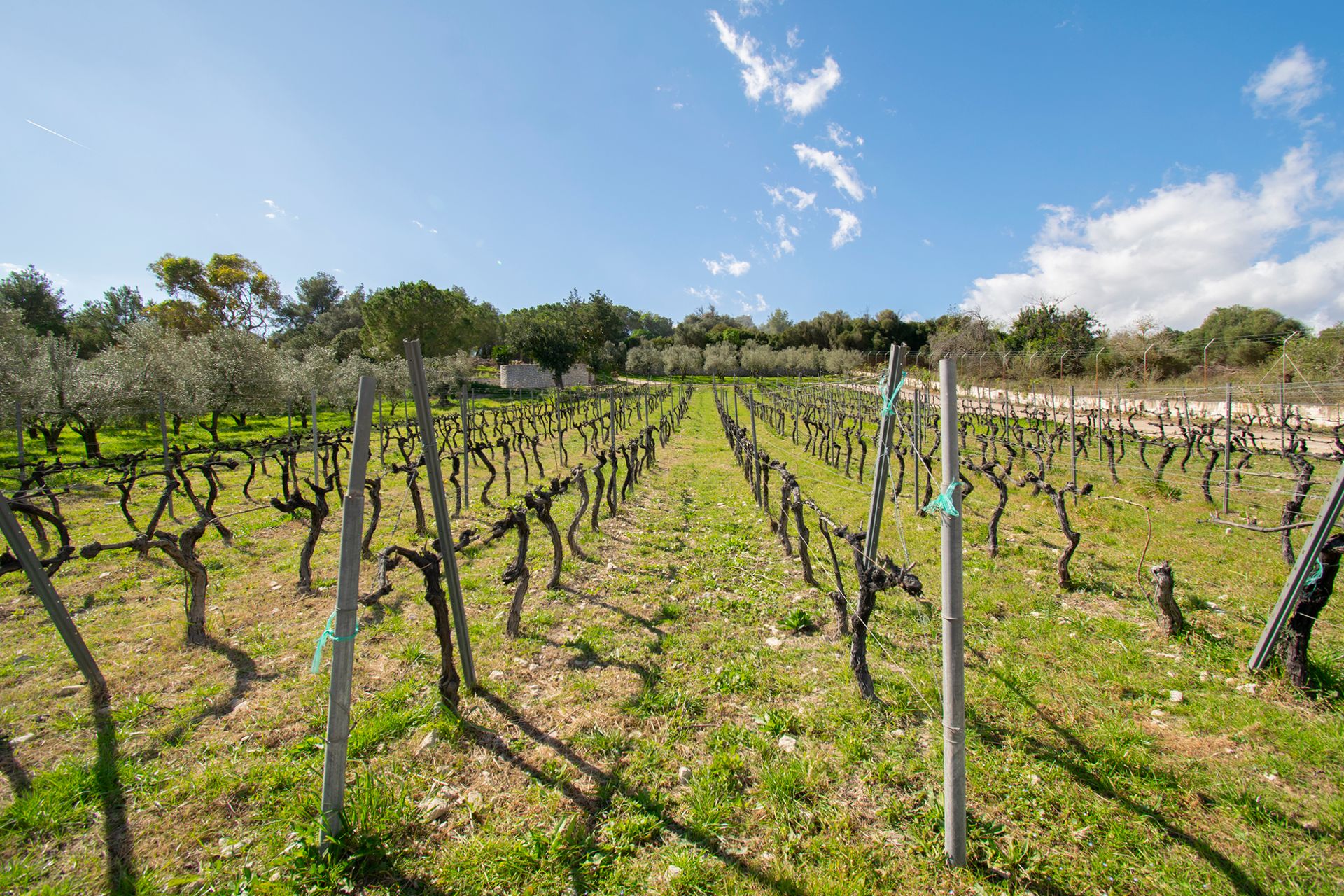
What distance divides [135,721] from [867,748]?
561 cm

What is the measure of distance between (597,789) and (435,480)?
92.7 inches

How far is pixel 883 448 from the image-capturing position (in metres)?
4.04

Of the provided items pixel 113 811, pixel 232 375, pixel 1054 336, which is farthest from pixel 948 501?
pixel 1054 336

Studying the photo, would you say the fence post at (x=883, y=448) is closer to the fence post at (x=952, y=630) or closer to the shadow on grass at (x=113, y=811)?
the fence post at (x=952, y=630)

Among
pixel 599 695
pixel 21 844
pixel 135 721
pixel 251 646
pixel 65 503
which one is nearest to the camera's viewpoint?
pixel 21 844

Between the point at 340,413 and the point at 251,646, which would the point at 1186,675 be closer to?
the point at 251,646

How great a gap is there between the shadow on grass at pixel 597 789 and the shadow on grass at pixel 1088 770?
6.89ft

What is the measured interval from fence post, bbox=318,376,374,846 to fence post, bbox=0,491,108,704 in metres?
2.64

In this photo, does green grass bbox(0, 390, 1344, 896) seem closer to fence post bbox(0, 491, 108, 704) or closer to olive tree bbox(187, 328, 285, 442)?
fence post bbox(0, 491, 108, 704)

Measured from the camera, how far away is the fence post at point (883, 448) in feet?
12.6

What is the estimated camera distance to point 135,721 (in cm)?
388

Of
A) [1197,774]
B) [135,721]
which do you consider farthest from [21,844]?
[1197,774]

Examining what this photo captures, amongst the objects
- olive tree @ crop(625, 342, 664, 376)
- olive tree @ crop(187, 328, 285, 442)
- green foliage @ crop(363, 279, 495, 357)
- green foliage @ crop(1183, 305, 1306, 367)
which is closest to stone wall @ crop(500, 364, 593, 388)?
green foliage @ crop(363, 279, 495, 357)

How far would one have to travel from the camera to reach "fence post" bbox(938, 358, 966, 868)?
2.41m
